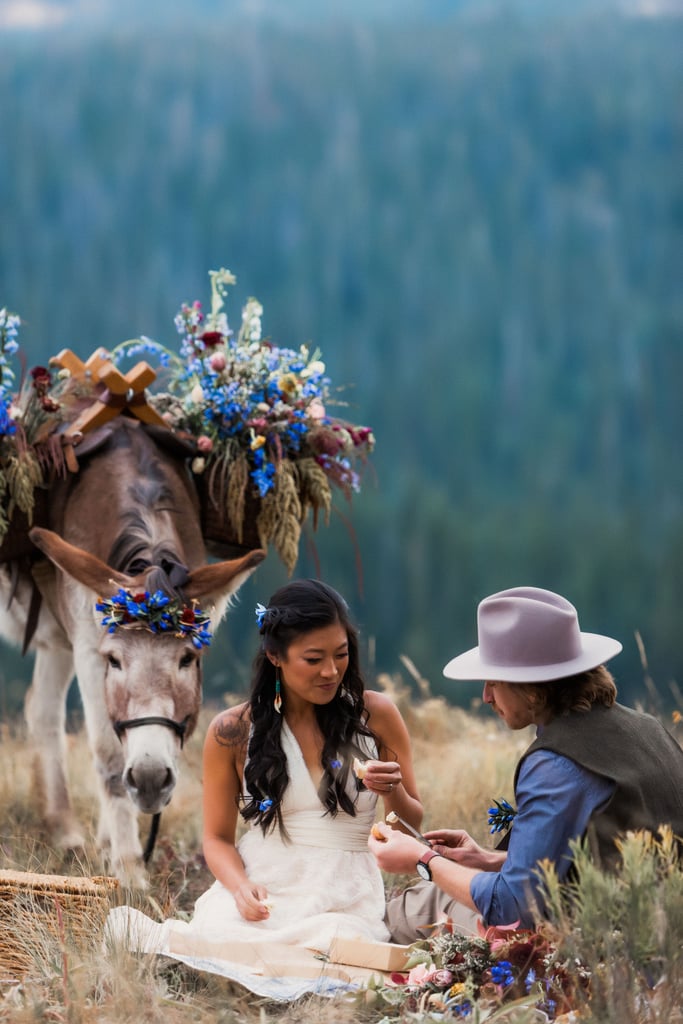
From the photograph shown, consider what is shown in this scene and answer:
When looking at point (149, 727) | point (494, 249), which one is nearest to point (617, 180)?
point (494, 249)

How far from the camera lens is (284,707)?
13.0 feet

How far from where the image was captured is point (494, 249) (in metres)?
22.7

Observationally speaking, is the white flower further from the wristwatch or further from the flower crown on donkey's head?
the wristwatch

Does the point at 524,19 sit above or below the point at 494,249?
above

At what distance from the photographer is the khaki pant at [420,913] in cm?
376

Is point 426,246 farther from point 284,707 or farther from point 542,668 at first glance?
point 542,668

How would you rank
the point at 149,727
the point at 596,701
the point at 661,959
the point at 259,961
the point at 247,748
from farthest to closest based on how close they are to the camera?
the point at 149,727 < the point at 247,748 < the point at 259,961 < the point at 596,701 < the point at 661,959

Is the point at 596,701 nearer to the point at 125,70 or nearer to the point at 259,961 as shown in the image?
the point at 259,961

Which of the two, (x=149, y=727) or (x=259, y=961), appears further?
(x=149, y=727)

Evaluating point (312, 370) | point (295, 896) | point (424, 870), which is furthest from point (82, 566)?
point (424, 870)

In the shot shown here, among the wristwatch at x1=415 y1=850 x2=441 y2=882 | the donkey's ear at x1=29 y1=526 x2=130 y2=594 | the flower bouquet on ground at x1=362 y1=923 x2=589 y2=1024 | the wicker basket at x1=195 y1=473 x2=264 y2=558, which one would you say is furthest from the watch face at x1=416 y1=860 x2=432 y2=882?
the wicker basket at x1=195 y1=473 x2=264 y2=558

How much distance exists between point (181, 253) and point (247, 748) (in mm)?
19963

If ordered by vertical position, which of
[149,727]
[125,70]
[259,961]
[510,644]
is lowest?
[259,961]

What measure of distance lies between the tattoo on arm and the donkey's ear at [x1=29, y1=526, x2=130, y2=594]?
1.27m
